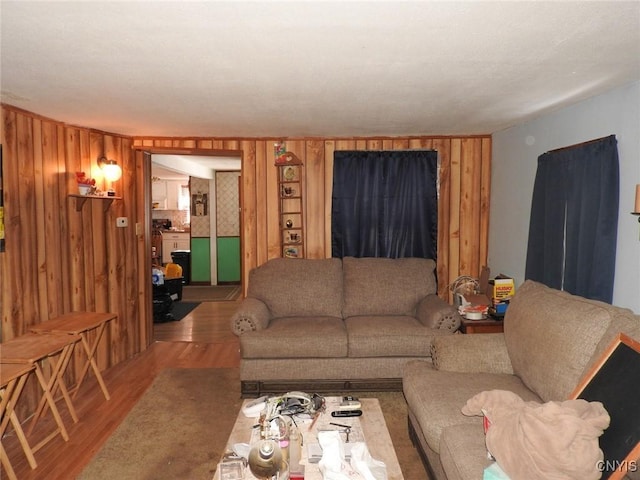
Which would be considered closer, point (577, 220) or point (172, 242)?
point (577, 220)

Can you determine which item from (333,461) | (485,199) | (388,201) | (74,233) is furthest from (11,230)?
(485,199)

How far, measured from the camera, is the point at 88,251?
4094mm

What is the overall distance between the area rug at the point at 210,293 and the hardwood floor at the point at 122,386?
0.95 meters

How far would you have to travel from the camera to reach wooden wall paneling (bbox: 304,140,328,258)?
5000 mm

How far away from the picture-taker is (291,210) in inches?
200

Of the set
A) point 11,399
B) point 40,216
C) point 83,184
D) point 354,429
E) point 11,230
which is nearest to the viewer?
point 354,429

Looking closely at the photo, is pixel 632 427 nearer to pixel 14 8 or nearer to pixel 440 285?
pixel 14 8

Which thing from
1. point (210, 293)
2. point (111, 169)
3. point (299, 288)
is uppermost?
point (111, 169)

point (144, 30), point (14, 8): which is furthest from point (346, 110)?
point (14, 8)

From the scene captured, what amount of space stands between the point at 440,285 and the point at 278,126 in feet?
8.22

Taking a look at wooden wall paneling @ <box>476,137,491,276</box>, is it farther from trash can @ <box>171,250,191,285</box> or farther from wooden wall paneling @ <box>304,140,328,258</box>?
trash can @ <box>171,250,191,285</box>

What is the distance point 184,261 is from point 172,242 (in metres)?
0.93

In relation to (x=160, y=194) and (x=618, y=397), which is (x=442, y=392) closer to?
(x=618, y=397)

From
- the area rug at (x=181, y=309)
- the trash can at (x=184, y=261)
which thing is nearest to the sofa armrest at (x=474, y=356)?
the area rug at (x=181, y=309)
